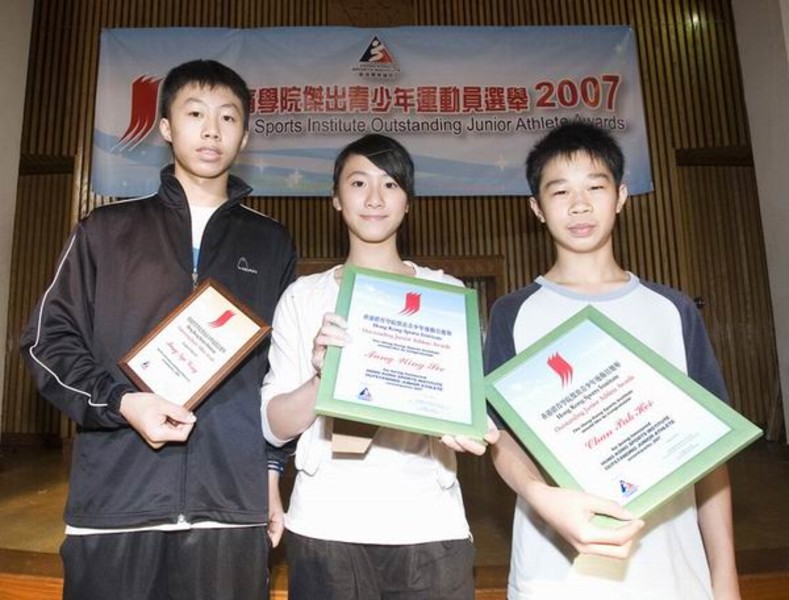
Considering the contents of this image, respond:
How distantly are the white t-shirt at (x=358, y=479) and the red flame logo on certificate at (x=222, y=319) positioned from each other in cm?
14

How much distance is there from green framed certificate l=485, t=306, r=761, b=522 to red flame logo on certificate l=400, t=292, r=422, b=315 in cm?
20

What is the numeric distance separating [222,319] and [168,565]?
1.78 ft

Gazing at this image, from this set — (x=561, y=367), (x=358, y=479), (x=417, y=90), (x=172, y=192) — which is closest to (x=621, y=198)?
(x=561, y=367)

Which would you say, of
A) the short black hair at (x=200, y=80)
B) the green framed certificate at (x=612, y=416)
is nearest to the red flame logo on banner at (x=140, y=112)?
the short black hair at (x=200, y=80)

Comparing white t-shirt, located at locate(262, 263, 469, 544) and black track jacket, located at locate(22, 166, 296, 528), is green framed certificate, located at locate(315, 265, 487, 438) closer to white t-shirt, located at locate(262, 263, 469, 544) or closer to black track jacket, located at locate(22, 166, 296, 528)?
white t-shirt, located at locate(262, 263, 469, 544)

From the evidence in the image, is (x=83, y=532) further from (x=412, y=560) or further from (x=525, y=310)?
(x=525, y=310)

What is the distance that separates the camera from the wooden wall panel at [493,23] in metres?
5.60

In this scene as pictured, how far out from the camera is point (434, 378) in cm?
104

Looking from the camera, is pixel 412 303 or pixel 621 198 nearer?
pixel 412 303

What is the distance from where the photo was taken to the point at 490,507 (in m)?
2.97

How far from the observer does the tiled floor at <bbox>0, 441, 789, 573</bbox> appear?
7.14 ft

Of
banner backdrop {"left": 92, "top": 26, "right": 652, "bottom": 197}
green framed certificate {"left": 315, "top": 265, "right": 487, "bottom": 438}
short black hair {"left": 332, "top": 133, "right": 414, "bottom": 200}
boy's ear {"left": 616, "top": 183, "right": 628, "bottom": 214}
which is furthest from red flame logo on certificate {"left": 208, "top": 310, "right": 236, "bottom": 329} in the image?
banner backdrop {"left": 92, "top": 26, "right": 652, "bottom": 197}

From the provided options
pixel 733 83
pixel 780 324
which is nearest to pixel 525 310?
pixel 780 324

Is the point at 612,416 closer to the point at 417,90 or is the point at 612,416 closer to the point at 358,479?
the point at 358,479
